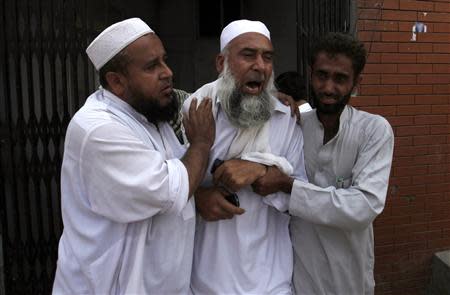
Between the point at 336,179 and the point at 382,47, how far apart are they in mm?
2240

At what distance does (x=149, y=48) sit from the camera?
195 centimetres

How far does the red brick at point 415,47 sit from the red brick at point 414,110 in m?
0.50

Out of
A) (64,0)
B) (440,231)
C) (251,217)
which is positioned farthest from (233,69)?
(440,231)

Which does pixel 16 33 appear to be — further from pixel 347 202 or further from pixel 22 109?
pixel 347 202

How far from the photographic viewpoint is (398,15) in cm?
410

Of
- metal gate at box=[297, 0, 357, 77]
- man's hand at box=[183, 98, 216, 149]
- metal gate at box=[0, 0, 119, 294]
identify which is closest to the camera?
man's hand at box=[183, 98, 216, 149]

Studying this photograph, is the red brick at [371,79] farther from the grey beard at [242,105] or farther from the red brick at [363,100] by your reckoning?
the grey beard at [242,105]

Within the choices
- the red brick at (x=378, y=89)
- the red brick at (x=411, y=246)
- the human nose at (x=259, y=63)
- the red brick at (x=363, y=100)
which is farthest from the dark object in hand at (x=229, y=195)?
the red brick at (x=411, y=246)

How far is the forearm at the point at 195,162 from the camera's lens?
75.5 inches

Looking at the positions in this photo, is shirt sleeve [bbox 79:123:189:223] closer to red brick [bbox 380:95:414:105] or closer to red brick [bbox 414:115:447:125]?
red brick [bbox 380:95:414:105]

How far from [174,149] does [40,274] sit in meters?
2.07

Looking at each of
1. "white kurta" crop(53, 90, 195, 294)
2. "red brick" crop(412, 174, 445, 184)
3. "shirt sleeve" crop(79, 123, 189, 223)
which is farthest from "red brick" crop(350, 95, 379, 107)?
"shirt sleeve" crop(79, 123, 189, 223)

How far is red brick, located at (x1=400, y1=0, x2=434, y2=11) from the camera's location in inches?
161

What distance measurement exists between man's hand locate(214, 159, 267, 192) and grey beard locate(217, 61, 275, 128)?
0.21 metres
